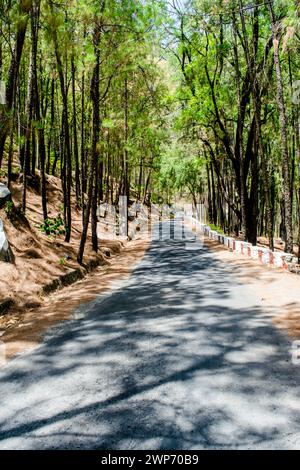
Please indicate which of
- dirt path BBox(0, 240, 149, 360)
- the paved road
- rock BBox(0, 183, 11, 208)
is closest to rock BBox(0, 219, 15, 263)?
dirt path BBox(0, 240, 149, 360)

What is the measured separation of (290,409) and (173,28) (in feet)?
62.1

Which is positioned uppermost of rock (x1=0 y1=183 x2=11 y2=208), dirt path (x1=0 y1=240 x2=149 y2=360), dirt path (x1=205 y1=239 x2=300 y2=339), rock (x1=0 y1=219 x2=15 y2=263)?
rock (x1=0 y1=183 x2=11 y2=208)

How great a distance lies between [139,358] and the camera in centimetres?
511

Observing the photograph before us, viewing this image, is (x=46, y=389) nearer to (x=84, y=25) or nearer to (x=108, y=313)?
(x=108, y=313)

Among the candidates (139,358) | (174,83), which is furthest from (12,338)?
(174,83)

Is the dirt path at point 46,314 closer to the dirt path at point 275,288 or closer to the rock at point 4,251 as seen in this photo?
the rock at point 4,251

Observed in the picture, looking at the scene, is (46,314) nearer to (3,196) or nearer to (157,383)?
(157,383)

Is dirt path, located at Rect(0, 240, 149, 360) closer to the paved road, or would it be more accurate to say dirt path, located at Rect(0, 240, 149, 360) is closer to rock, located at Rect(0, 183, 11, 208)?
the paved road

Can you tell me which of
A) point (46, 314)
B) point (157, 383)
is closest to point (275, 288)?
point (46, 314)

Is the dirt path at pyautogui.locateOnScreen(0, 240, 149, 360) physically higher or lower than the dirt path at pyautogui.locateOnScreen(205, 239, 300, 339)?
lower

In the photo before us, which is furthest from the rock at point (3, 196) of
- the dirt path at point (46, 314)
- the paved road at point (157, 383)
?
the paved road at point (157, 383)

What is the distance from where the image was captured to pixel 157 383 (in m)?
4.37

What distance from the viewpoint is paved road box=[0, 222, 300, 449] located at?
3.43 m

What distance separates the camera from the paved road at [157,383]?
3.43 metres
